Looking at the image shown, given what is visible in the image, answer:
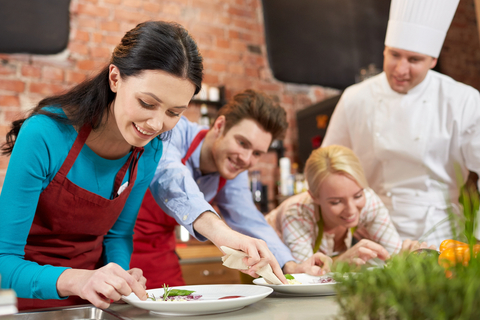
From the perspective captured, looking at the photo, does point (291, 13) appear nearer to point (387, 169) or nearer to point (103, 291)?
point (387, 169)

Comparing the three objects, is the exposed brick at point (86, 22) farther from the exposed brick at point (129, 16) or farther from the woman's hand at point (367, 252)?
the woman's hand at point (367, 252)

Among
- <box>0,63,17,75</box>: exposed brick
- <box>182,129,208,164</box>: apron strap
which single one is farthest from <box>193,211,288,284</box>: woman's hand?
<box>0,63,17,75</box>: exposed brick

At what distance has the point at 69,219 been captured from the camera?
1.03 meters

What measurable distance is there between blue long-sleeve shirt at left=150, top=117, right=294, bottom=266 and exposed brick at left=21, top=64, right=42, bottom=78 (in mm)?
1856

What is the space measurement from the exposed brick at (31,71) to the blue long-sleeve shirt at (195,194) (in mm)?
1856

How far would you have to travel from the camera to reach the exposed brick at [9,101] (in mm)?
2830

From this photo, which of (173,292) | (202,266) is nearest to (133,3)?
(202,266)

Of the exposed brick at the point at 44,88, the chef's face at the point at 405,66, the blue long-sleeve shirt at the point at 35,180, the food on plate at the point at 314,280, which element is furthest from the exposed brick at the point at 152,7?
the food on plate at the point at 314,280

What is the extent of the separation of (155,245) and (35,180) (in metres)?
0.77

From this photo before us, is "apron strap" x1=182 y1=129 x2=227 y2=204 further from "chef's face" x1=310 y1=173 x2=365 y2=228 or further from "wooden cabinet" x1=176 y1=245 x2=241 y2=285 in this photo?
"wooden cabinet" x1=176 y1=245 x2=241 y2=285

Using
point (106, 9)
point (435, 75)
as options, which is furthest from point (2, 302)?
point (106, 9)

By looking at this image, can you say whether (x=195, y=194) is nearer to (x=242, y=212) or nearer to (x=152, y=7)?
(x=242, y=212)

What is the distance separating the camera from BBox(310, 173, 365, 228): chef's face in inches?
59.6

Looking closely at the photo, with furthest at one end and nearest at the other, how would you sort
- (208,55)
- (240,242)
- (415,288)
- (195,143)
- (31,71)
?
(208,55), (31,71), (195,143), (240,242), (415,288)
